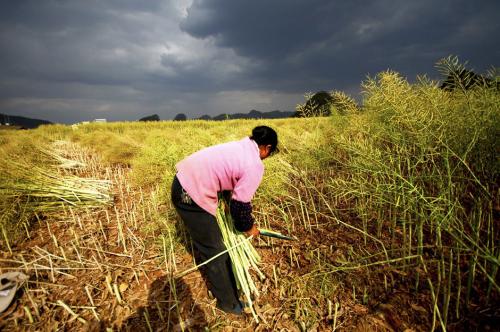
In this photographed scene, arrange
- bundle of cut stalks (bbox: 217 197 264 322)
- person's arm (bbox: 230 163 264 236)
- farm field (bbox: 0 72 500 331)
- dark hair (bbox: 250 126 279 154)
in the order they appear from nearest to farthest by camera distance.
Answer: farm field (bbox: 0 72 500 331) → person's arm (bbox: 230 163 264 236) → dark hair (bbox: 250 126 279 154) → bundle of cut stalks (bbox: 217 197 264 322)

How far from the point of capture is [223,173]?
7.27 ft

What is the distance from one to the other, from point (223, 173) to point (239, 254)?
92cm

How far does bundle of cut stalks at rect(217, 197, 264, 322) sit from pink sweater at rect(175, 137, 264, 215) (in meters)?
0.46

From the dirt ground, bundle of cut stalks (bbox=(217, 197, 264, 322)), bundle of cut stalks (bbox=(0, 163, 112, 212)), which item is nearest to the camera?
the dirt ground

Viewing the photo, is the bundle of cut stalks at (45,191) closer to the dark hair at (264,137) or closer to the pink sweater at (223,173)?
the pink sweater at (223,173)

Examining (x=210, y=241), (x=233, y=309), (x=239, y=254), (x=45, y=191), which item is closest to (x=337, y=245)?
(x=239, y=254)

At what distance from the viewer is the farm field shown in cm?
183

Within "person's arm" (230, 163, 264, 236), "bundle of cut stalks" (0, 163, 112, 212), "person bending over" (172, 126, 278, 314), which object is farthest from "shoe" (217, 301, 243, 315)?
"bundle of cut stalks" (0, 163, 112, 212)

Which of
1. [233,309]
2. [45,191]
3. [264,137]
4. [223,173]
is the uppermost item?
[264,137]

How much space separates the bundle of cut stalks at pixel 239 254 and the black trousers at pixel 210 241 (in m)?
0.13

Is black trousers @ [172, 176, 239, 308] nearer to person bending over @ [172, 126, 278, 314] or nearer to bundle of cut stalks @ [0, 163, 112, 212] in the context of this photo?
person bending over @ [172, 126, 278, 314]

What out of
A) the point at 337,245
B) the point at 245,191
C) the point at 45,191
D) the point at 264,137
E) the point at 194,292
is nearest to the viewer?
the point at 245,191

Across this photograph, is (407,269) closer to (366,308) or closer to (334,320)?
(366,308)

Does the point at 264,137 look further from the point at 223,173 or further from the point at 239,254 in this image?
the point at 239,254
